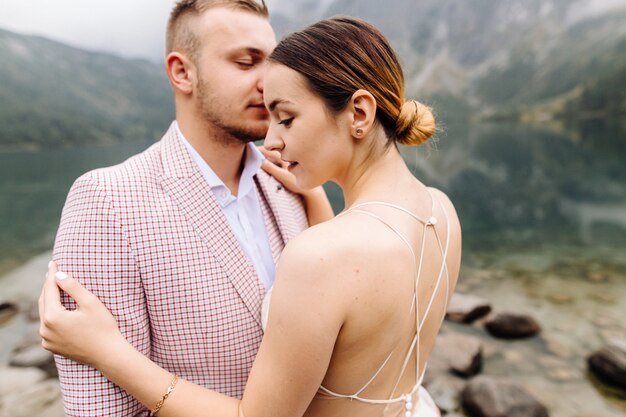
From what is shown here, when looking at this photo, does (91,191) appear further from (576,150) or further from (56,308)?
(576,150)

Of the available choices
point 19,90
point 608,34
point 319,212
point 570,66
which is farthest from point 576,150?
point 19,90

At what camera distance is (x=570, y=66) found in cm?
16850

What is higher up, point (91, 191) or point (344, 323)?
point (91, 191)

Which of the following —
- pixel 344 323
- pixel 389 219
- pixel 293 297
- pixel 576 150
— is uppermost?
pixel 389 219

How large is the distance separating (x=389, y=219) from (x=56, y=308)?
Result: 1.47 meters

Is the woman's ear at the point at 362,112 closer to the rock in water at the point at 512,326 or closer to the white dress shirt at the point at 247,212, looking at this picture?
the white dress shirt at the point at 247,212

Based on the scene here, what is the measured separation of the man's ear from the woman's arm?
59.0 inches

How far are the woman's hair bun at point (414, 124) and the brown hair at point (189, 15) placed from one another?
4.97ft

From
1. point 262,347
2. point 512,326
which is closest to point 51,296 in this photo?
point 262,347

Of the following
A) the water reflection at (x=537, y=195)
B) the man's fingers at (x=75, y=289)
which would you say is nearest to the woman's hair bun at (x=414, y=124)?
the man's fingers at (x=75, y=289)

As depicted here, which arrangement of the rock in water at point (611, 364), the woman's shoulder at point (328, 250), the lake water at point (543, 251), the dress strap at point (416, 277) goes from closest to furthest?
the woman's shoulder at point (328, 250) → the dress strap at point (416, 277) → the rock in water at point (611, 364) → the lake water at point (543, 251)

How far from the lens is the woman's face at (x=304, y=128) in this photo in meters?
1.89

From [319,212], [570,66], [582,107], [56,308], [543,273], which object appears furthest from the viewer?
[570,66]

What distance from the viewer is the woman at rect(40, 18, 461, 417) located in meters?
1.57
